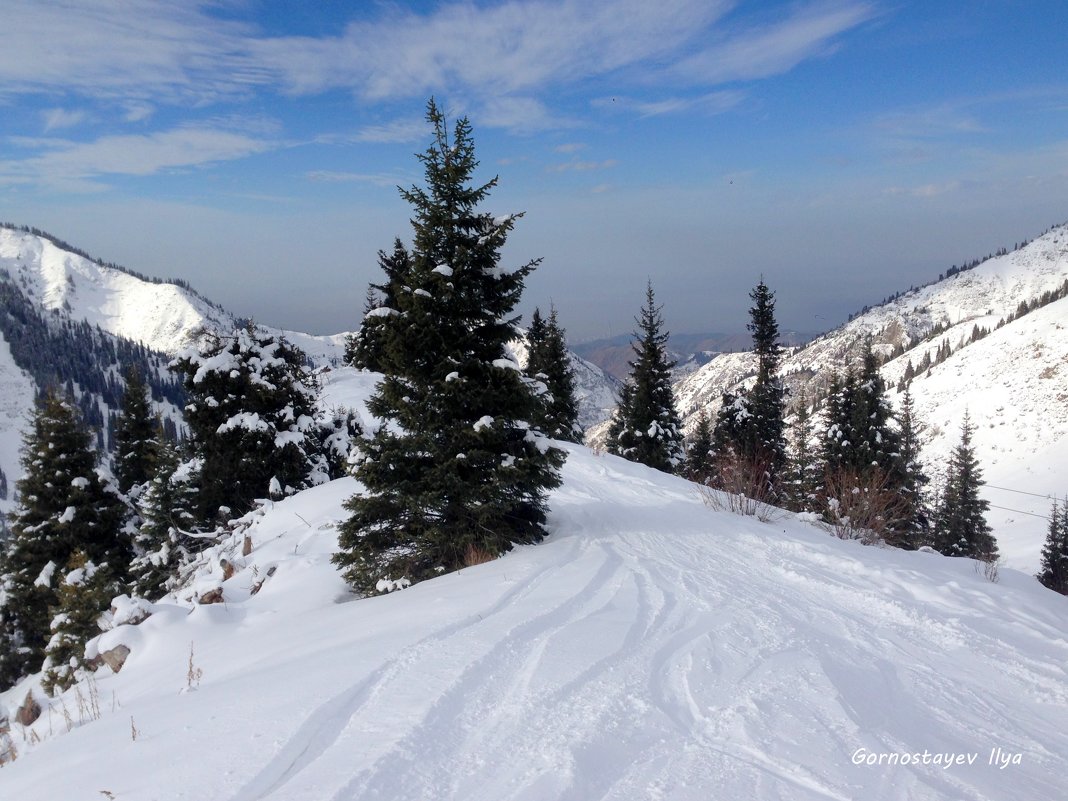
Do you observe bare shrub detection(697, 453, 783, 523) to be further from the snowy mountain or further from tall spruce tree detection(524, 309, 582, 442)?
the snowy mountain

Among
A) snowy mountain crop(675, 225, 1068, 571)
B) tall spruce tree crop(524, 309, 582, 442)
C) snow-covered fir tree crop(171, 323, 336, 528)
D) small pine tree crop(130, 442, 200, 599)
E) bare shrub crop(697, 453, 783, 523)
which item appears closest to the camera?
bare shrub crop(697, 453, 783, 523)

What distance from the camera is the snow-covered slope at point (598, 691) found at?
9.73 feet

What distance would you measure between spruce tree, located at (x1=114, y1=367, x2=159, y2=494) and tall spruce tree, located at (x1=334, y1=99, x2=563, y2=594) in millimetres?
23308

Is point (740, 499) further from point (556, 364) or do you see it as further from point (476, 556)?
point (556, 364)

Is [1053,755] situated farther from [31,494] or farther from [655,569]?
[31,494]

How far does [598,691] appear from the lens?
3785 mm

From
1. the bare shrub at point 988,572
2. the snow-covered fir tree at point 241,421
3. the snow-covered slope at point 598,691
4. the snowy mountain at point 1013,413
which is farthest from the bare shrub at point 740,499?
the snowy mountain at point 1013,413

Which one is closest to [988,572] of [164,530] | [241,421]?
[241,421]

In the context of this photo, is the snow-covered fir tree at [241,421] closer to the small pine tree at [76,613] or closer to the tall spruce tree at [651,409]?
the small pine tree at [76,613]

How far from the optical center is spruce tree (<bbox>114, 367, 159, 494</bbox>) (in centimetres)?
2583

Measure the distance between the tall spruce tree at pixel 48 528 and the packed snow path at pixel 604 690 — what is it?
1404 centimetres

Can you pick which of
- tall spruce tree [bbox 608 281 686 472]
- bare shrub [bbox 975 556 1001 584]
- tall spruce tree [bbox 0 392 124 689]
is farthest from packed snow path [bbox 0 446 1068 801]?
tall spruce tree [bbox 608 281 686 472]

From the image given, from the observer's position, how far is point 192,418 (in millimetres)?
15492

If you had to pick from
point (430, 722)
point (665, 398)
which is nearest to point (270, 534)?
point (430, 722)
